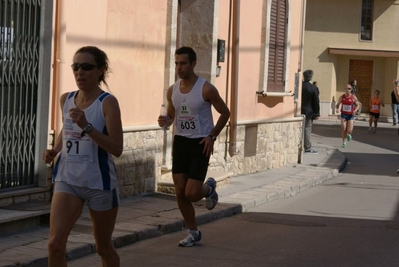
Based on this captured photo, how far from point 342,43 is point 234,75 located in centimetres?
2702

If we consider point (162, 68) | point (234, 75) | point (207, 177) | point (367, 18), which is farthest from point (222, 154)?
point (367, 18)

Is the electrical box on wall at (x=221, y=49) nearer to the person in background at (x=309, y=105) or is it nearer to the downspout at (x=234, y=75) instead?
the downspout at (x=234, y=75)

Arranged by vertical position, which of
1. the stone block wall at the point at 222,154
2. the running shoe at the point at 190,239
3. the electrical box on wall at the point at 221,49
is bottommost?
the running shoe at the point at 190,239

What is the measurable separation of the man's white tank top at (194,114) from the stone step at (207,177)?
376cm

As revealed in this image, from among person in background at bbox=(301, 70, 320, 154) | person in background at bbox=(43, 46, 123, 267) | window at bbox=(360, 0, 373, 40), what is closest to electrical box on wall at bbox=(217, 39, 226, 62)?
person in background at bbox=(301, 70, 320, 154)

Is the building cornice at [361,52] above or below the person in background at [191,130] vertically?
above

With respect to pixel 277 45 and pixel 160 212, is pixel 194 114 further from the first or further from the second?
pixel 277 45

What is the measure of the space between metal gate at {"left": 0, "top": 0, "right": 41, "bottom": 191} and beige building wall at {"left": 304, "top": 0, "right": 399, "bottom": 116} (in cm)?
3210

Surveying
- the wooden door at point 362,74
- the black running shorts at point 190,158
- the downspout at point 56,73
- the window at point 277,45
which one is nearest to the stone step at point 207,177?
the downspout at point 56,73

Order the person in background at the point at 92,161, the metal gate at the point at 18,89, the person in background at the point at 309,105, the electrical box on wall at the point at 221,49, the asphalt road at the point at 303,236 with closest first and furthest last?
the person in background at the point at 92,161 < the asphalt road at the point at 303,236 < the metal gate at the point at 18,89 < the electrical box on wall at the point at 221,49 < the person in background at the point at 309,105

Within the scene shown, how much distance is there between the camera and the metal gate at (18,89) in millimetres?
9188

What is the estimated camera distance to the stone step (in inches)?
484

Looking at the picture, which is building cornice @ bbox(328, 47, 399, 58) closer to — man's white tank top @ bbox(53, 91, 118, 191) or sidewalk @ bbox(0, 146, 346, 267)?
sidewalk @ bbox(0, 146, 346, 267)

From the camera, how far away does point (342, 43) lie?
135 ft
